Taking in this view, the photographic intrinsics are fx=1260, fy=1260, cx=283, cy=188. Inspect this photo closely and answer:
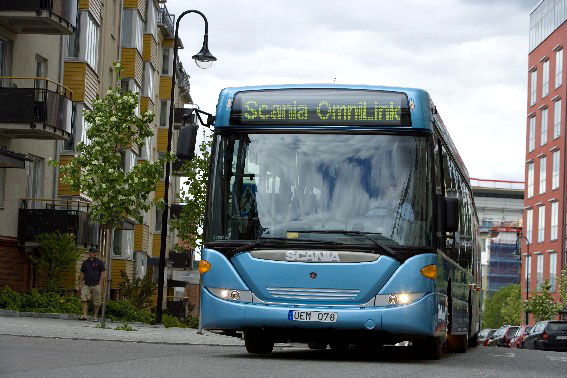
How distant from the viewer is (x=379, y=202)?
1493 cm

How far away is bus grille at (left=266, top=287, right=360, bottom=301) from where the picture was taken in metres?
14.7

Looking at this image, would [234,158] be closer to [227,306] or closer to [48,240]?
[227,306]

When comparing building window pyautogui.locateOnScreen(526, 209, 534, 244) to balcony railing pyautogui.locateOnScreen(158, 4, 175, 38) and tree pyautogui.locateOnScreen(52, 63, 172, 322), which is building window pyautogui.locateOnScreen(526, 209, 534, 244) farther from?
tree pyautogui.locateOnScreen(52, 63, 172, 322)

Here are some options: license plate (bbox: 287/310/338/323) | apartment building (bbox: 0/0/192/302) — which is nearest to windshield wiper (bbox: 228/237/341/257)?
license plate (bbox: 287/310/338/323)

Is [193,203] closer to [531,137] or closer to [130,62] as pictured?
[130,62]

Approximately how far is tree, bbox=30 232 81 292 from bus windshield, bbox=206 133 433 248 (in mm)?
20744

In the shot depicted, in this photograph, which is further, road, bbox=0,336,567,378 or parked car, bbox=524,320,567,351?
parked car, bbox=524,320,567,351

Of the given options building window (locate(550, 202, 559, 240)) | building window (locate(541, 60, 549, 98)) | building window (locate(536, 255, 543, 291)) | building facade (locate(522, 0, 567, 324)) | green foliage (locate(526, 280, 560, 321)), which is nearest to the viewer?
green foliage (locate(526, 280, 560, 321))

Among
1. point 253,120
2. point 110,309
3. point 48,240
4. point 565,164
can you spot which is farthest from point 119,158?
point 565,164

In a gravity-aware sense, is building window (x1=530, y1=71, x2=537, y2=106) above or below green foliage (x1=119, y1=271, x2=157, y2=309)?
above

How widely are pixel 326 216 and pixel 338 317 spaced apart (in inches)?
47.3

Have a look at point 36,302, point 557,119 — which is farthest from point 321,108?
point 557,119

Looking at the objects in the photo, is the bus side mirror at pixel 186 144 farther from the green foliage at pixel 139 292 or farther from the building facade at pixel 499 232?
the building facade at pixel 499 232

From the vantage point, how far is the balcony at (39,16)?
3338cm
